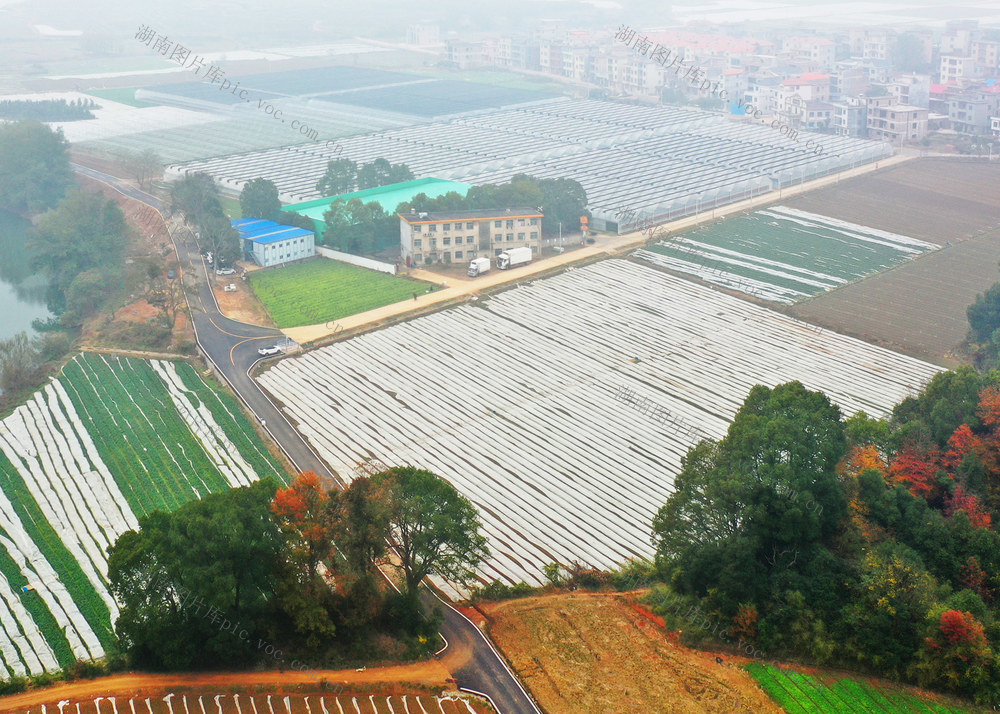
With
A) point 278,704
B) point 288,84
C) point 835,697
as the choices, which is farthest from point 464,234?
point 288,84

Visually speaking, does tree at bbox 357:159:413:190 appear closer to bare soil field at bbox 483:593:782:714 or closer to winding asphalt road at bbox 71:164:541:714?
winding asphalt road at bbox 71:164:541:714

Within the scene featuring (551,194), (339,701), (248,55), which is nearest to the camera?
(339,701)

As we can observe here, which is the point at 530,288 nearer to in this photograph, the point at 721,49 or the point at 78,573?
the point at 78,573

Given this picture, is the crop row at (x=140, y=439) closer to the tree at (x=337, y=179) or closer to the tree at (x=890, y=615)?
the tree at (x=890, y=615)

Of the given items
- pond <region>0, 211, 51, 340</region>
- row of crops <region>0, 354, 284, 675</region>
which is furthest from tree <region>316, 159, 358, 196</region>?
row of crops <region>0, 354, 284, 675</region>

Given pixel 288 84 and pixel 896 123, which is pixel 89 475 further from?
pixel 288 84

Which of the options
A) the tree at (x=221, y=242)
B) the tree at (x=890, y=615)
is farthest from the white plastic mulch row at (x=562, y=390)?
the tree at (x=221, y=242)

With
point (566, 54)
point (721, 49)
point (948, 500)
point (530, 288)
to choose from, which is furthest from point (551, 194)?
point (721, 49)
